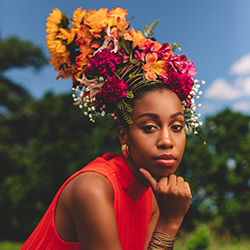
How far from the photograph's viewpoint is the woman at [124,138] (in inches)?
103

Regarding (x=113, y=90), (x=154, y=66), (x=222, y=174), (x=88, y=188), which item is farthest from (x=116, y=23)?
(x=222, y=174)

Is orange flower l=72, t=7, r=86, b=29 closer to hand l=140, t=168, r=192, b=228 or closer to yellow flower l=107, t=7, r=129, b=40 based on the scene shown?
yellow flower l=107, t=7, r=129, b=40

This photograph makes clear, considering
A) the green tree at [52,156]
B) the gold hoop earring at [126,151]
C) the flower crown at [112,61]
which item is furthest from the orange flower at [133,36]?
the green tree at [52,156]

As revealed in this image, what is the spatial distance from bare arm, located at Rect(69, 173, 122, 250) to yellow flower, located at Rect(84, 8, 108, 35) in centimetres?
174

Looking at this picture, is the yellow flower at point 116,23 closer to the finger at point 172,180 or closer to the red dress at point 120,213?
the red dress at point 120,213

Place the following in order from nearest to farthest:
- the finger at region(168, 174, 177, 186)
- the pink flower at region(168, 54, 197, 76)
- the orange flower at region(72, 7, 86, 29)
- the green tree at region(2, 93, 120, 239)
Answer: the finger at region(168, 174, 177, 186)
the pink flower at region(168, 54, 197, 76)
the orange flower at region(72, 7, 86, 29)
the green tree at region(2, 93, 120, 239)

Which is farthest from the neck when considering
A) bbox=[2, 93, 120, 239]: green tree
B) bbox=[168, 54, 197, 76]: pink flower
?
bbox=[2, 93, 120, 239]: green tree

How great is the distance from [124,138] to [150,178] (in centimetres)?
50

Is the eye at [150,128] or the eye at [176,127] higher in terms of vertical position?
the eye at [176,127]

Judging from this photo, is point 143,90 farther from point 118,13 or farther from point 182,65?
point 118,13

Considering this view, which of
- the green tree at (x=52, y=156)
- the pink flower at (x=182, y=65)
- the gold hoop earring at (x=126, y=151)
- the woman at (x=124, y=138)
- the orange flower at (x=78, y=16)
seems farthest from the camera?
the green tree at (x=52, y=156)

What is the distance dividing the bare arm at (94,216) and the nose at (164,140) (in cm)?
66

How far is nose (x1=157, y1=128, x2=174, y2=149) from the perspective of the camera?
2.71 meters

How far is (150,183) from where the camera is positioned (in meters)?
2.79
